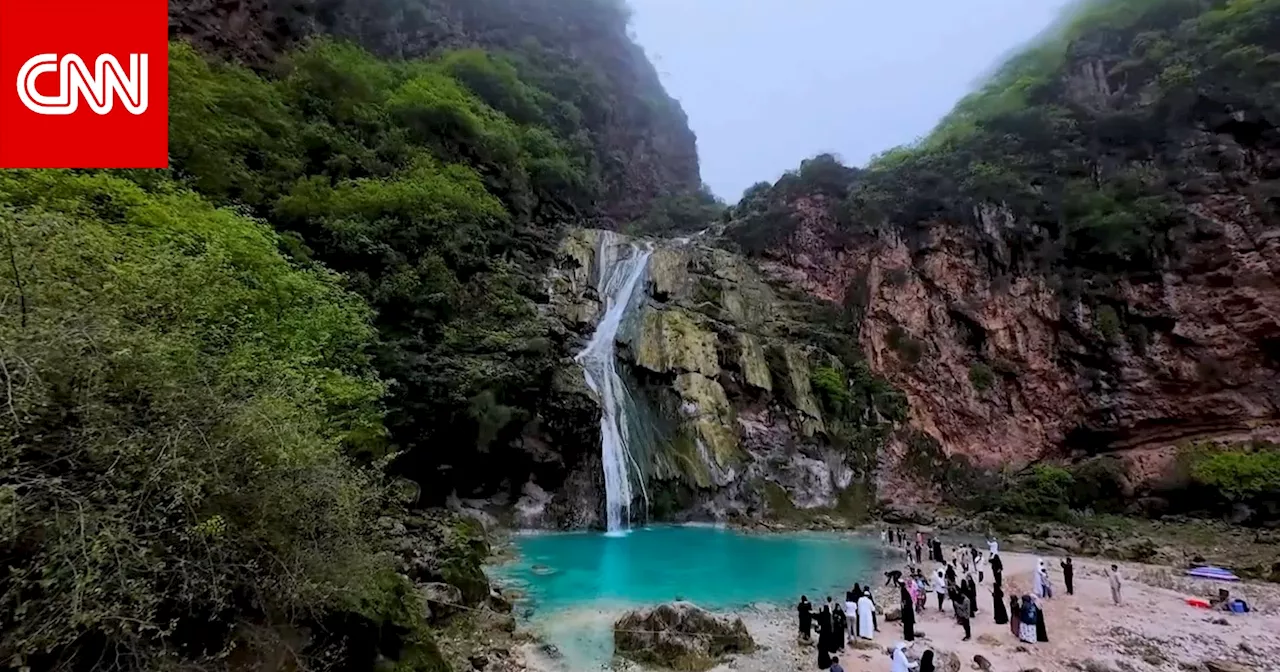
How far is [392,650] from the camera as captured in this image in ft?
20.1

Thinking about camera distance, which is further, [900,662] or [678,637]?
[678,637]

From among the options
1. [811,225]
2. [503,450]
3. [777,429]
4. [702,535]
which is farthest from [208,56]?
[811,225]

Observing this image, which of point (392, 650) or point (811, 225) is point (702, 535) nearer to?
point (392, 650)

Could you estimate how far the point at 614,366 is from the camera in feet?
80.1

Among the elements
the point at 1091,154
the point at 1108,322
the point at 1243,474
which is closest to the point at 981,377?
the point at 1108,322

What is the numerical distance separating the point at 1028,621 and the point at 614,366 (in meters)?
16.6

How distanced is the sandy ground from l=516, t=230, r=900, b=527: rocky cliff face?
999 cm

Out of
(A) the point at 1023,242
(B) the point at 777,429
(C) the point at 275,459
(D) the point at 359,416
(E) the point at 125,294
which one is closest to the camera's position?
(C) the point at 275,459

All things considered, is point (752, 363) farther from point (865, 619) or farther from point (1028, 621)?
point (1028, 621)

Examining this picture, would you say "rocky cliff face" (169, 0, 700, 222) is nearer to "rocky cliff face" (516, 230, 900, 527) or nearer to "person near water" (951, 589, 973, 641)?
"rocky cliff face" (516, 230, 900, 527)

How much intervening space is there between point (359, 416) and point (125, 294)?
6.07 meters

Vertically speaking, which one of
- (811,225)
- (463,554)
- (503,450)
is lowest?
(463,554)

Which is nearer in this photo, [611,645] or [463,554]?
[611,645]

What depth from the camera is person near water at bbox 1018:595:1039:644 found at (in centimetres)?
956
